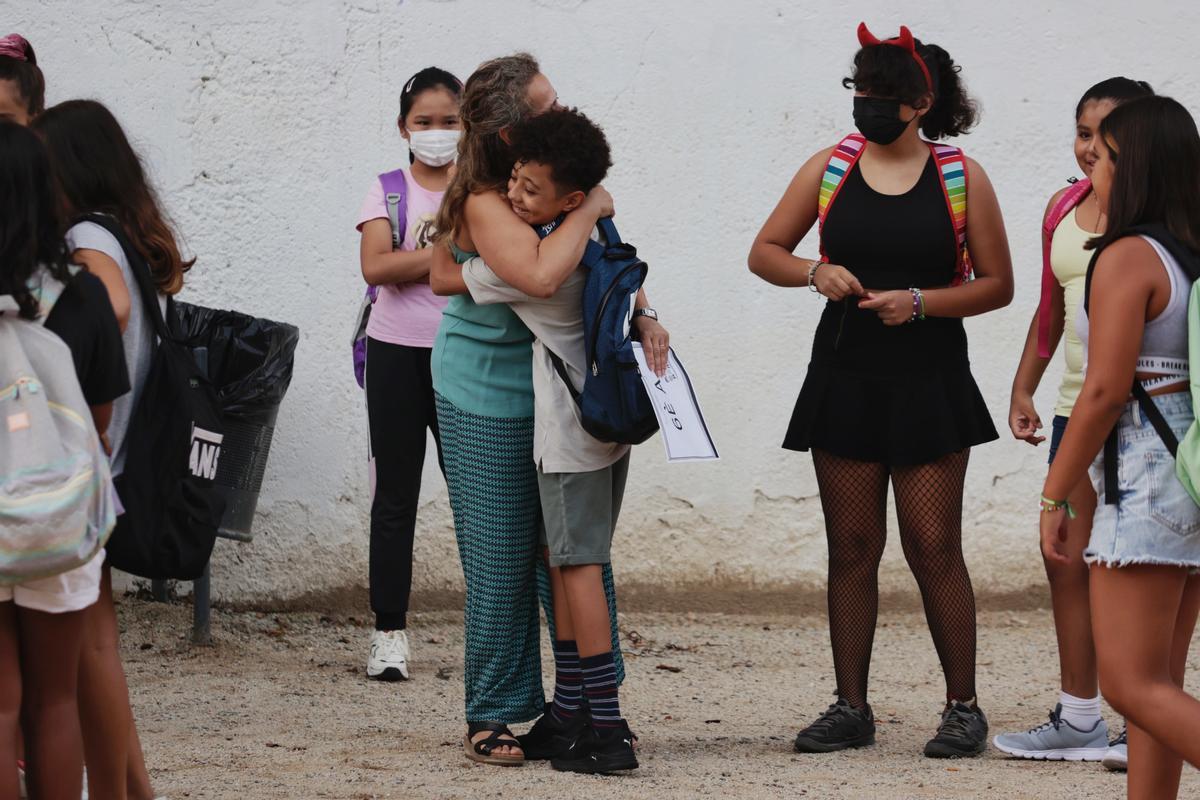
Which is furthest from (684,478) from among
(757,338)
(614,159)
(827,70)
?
(827,70)

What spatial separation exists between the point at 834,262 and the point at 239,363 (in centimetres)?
220

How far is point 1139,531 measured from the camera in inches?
118

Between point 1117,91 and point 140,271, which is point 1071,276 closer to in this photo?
point 1117,91

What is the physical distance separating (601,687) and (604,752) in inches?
6.7

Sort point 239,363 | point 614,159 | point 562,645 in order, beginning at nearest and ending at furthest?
point 562,645
point 239,363
point 614,159

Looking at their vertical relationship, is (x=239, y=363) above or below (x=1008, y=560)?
above

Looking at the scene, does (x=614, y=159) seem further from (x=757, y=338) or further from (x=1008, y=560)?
(x=1008, y=560)

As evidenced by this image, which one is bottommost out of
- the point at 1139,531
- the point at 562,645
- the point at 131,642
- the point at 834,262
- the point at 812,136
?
the point at 131,642

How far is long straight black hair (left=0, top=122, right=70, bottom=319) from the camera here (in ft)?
8.75

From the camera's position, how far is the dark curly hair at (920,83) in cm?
397

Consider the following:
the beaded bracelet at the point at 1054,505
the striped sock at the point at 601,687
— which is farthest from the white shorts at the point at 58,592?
the beaded bracelet at the point at 1054,505

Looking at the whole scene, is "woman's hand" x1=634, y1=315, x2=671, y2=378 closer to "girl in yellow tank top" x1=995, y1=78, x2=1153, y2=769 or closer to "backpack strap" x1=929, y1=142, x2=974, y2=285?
"backpack strap" x1=929, y1=142, x2=974, y2=285


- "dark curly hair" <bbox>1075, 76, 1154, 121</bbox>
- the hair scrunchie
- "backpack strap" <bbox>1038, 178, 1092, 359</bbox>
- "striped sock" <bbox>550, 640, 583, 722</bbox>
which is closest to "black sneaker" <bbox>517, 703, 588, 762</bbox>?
"striped sock" <bbox>550, 640, 583, 722</bbox>

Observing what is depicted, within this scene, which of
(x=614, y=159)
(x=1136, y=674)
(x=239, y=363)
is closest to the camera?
(x=1136, y=674)
